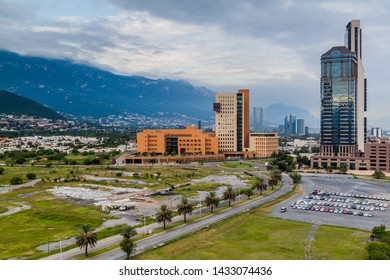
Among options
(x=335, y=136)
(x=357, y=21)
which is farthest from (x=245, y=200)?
(x=357, y=21)

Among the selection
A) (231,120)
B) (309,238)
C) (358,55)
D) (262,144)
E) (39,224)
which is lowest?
(39,224)

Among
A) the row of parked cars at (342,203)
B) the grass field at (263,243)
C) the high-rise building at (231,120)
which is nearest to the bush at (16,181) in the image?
the grass field at (263,243)

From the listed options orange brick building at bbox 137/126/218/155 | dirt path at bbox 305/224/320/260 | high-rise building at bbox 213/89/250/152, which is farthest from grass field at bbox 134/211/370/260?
high-rise building at bbox 213/89/250/152

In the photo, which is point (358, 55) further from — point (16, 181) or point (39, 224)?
point (39, 224)

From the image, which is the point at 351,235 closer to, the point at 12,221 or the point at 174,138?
the point at 12,221

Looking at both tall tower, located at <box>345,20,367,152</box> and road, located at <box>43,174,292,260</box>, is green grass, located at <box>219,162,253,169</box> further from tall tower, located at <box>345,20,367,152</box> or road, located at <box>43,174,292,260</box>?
road, located at <box>43,174,292,260</box>

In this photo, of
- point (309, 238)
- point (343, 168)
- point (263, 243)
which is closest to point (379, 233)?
point (309, 238)
